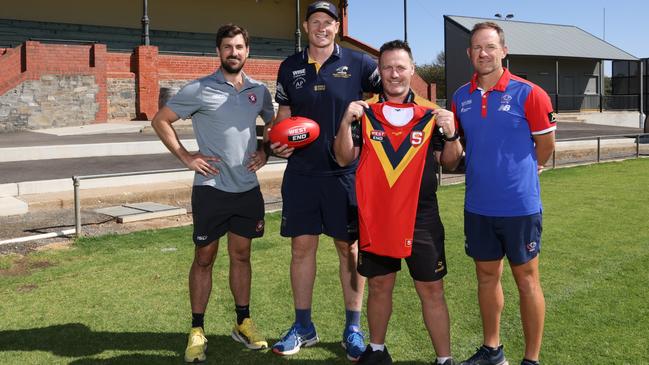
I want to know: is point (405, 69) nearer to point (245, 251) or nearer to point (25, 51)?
point (245, 251)

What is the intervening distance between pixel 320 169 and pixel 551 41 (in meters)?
40.5

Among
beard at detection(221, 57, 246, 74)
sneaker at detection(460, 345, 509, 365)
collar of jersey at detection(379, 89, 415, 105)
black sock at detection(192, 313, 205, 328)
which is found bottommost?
sneaker at detection(460, 345, 509, 365)

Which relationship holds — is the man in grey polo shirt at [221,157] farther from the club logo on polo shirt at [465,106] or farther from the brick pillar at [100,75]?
the brick pillar at [100,75]

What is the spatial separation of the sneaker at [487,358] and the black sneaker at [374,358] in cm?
50

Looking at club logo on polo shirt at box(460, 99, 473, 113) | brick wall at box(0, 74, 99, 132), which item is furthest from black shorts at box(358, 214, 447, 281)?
brick wall at box(0, 74, 99, 132)

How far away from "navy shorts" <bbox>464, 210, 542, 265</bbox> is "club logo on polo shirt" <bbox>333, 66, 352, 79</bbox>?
4.02 feet

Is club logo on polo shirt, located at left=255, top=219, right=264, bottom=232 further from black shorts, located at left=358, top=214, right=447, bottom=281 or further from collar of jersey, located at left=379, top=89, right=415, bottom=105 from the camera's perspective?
collar of jersey, located at left=379, top=89, right=415, bottom=105

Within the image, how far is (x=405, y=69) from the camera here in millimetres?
3439

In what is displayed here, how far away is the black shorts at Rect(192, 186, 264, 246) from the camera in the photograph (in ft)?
13.6

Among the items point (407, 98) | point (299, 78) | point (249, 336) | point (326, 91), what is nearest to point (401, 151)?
point (407, 98)

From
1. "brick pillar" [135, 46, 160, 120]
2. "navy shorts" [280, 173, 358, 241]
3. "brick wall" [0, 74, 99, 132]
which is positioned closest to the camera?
"navy shorts" [280, 173, 358, 241]

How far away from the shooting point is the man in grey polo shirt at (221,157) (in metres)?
4.09

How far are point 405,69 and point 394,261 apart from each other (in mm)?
1140

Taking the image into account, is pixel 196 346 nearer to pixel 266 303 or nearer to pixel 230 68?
pixel 266 303
